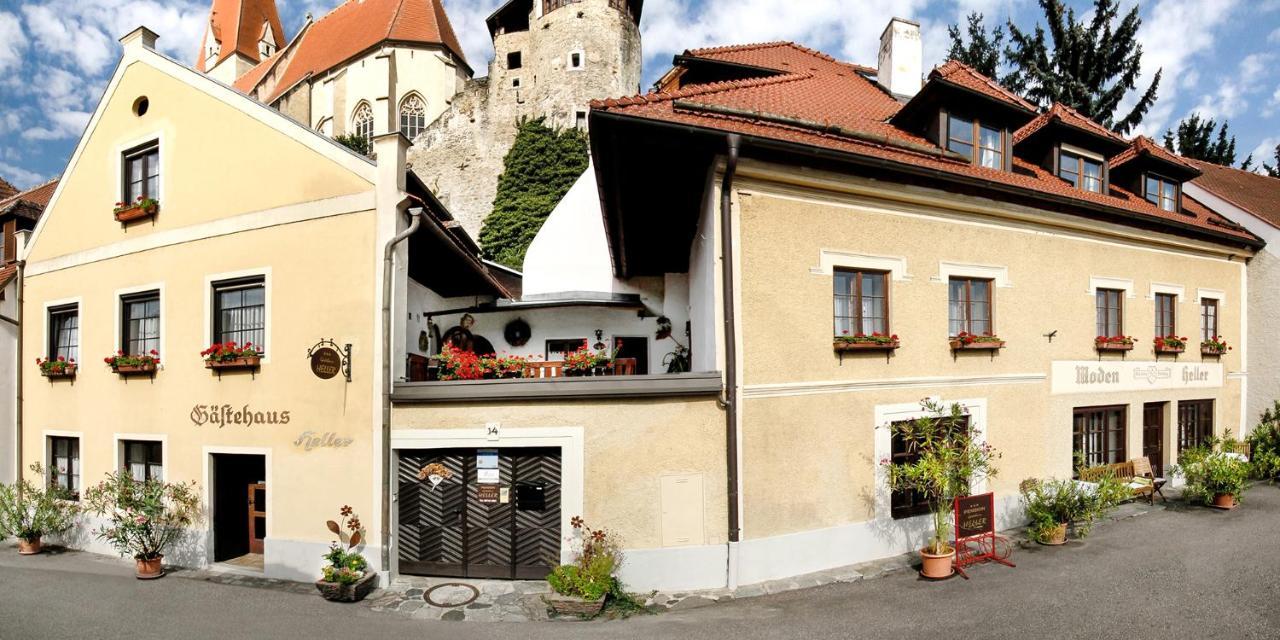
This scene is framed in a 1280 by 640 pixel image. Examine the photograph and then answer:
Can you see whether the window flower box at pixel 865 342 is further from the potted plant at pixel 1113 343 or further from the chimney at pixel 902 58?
the chimney at pixel 902 58

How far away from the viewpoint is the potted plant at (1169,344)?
465 inches

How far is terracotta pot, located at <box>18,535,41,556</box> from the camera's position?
10883 millimetres

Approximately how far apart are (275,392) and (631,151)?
6431 mm

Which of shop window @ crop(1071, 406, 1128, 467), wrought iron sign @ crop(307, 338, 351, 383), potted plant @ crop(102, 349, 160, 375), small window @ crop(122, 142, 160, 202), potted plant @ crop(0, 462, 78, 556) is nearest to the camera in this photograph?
wrought iron sign @ crop(307, 338, 351, 383)

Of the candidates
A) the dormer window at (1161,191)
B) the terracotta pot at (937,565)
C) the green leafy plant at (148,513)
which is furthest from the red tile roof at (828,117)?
the green leafy plant at (148,513)

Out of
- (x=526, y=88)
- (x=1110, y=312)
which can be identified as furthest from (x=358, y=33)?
(x=1110, y=312)

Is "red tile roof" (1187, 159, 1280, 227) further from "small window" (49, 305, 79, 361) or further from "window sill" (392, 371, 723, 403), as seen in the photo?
"small window" (49, 305, 79, 361)

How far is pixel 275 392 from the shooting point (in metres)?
9.02

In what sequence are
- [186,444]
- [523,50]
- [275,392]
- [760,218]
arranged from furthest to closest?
[523,50] < [186,444] < [275,392] < [760,218]

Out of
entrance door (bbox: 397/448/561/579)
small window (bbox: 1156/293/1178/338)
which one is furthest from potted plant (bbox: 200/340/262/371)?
small window (bbox: 1156/293/1178/338)

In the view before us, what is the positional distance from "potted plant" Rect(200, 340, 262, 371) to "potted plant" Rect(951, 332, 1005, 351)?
425 inches

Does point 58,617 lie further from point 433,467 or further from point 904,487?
point 904,487

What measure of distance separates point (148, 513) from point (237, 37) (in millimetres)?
62491

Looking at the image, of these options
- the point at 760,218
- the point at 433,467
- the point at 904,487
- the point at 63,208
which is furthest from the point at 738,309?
the point at 63,208
